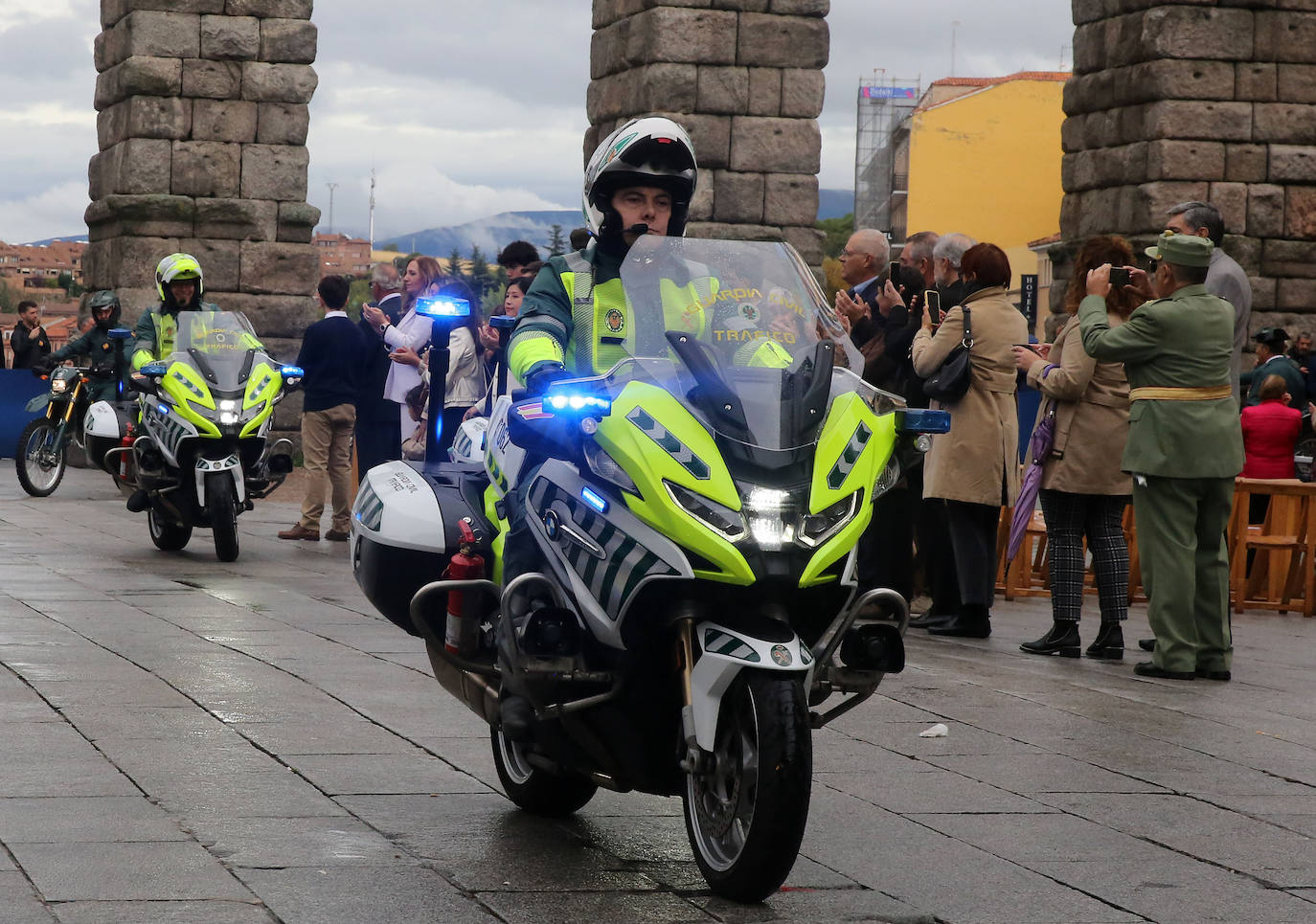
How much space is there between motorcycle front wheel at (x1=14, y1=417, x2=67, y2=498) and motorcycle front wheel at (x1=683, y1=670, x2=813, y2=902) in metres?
13.3

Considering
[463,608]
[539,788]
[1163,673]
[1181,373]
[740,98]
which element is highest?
[740,98]

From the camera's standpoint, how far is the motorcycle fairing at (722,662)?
4.00 m

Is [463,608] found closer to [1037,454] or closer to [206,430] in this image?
[1037,454]

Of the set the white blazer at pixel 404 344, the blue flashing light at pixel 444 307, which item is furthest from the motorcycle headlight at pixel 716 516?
the white blazer at pixel 404 344

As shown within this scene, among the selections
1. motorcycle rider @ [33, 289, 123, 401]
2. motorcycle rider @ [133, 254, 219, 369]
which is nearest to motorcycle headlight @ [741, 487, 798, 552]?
motorcycle rider @ [133, 254, 219, 369]

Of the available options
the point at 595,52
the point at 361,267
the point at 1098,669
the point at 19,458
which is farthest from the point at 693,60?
the point at 361,267

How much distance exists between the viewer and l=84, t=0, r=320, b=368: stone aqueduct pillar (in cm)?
1858

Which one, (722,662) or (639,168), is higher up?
(639,168)

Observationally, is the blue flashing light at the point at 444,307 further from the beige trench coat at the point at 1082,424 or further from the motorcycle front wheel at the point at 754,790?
the beige trench coat at the point at 1082,424

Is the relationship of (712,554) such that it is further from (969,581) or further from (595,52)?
(595,52)

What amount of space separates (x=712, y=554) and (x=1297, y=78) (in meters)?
12.4

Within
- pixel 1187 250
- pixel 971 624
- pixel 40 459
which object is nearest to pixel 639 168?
pixel 1187 250

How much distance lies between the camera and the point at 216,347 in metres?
12.0

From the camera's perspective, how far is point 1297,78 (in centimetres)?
1491
